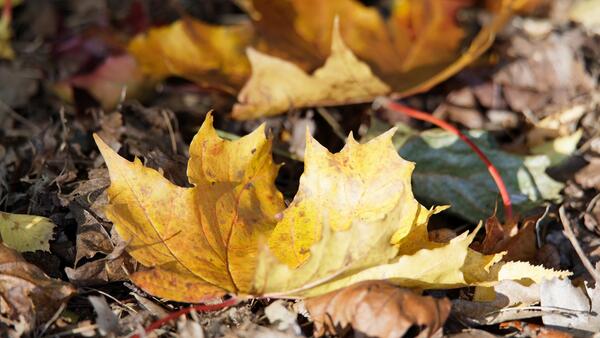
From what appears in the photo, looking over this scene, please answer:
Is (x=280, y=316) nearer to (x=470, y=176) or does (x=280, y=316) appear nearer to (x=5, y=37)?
(x=470, y=176)

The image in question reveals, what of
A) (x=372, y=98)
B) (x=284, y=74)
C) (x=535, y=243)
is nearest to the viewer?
(x=535, y=243)

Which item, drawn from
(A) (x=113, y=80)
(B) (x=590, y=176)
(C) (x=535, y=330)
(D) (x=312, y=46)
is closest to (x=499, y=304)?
(C) (x=535, y=330)

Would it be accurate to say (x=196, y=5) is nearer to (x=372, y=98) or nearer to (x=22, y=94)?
(x=22, y=94)

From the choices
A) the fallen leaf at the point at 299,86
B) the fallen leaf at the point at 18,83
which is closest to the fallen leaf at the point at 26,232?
the fallen leaf at the point at 299,86

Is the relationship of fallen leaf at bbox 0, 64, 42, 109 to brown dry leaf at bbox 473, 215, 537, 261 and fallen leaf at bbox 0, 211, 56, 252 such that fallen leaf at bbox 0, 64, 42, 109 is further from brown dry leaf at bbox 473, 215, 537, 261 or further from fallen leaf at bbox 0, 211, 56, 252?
brown dry leaf at bbox 473, 215, 537, 261

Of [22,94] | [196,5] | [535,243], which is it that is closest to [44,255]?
[22,94]

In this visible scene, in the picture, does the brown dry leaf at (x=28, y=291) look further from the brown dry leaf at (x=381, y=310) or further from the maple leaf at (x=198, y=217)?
the brown dry leaf at (x=381, y=310)

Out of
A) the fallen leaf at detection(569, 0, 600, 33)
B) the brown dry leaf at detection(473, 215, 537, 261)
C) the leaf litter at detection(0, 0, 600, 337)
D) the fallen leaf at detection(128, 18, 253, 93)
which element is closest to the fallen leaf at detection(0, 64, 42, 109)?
the leaf litter at detection(0, 0, 600, 337)
